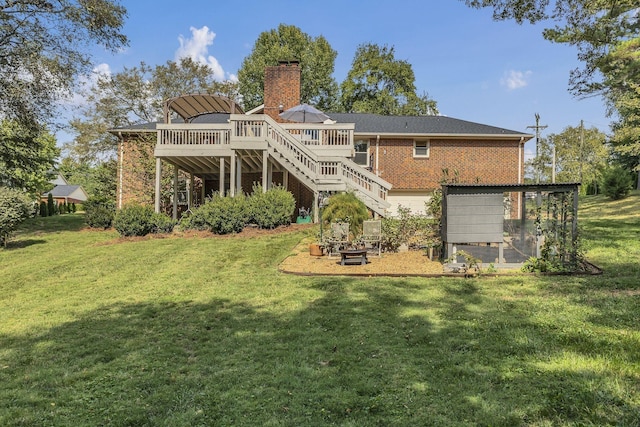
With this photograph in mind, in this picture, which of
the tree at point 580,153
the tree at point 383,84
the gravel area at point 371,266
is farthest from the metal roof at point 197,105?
the tree at point 580,153

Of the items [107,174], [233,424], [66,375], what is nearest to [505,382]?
[233,424]

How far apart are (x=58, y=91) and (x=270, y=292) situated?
15425 millimetres

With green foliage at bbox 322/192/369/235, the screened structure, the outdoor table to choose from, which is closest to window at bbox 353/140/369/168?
green foliage at bbox 322/192/369/235

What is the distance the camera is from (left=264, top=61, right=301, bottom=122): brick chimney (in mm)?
20375

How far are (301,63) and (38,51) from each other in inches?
1107

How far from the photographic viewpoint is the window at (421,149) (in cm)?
1958

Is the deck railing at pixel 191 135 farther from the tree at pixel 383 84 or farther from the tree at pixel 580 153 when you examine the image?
the tree at pixel 580 153

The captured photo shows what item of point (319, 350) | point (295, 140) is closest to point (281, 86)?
point (295, 140)

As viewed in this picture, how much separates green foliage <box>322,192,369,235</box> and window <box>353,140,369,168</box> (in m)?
8.48

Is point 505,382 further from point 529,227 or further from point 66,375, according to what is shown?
point 529,227

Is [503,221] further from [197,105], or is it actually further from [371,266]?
[197,105]

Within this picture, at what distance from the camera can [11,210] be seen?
12.7m

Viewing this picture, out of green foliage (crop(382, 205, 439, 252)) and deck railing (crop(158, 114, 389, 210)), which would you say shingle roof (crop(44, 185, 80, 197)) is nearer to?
deck railing (crop(158, 114, 389, 210))

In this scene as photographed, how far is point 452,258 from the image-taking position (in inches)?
325
